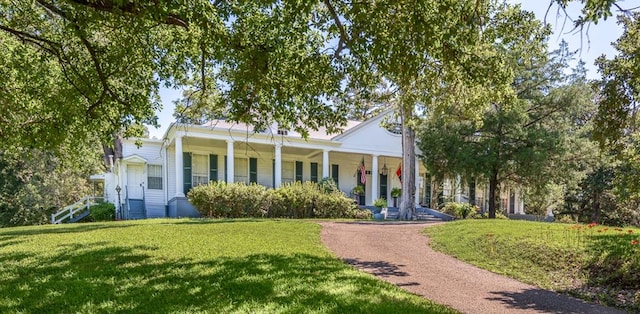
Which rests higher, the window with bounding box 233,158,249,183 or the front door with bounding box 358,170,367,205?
the window with bounding box 233,158,249,183

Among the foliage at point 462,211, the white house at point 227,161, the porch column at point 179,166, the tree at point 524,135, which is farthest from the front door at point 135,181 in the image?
the foliage at point 462,211

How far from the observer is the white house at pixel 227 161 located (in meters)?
19.7

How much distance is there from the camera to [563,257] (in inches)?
311

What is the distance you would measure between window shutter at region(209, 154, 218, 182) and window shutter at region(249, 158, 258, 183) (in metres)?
1.87

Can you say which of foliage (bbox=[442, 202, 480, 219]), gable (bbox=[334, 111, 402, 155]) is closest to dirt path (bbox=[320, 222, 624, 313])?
foliage (bbox=[442, 202, 480, 219])

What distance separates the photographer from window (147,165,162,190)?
21531 mm

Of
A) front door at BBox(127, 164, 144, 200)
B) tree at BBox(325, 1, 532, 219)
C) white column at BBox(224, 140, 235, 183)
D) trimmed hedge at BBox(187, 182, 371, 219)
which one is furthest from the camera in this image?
front door at BBox(127, 164, 144, 200)

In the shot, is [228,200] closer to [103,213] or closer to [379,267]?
[103,213]

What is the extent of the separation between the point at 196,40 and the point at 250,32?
1210 mm

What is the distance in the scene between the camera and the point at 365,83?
768 cm

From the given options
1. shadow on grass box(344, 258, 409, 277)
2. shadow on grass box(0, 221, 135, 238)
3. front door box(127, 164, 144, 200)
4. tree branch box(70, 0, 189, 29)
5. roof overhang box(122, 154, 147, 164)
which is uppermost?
tree branch box(70, 0, 189, 29)

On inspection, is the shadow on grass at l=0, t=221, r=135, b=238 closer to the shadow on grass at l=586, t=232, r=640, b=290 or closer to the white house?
the white house

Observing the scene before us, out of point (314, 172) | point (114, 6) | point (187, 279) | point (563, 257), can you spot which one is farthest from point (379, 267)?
point (314, 172)

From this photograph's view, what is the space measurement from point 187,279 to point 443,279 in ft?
13.6
